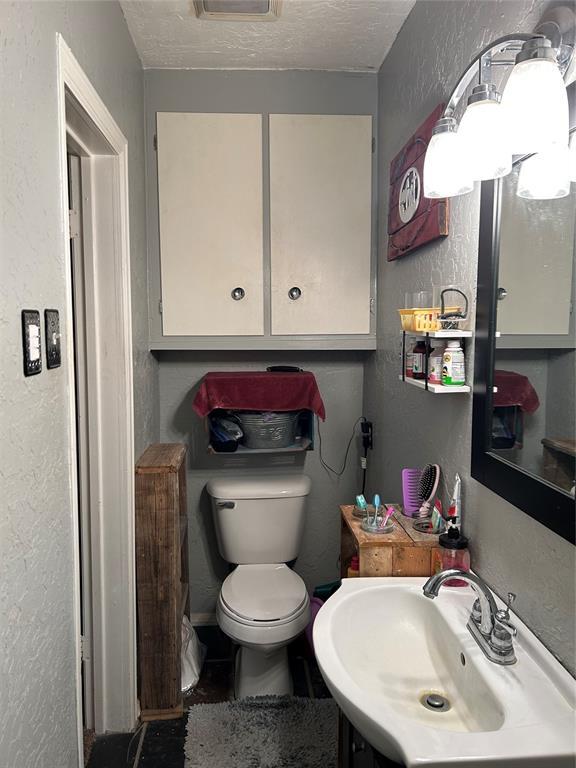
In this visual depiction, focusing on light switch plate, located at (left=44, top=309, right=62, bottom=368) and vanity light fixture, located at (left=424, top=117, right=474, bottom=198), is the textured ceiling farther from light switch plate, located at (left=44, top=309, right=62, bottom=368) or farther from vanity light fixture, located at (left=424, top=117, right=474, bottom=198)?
light switch plate, located at (left=44, top=309, right=62, bottom=368)

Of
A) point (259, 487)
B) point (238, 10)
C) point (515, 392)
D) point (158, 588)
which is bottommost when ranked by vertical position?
point (158, 588)

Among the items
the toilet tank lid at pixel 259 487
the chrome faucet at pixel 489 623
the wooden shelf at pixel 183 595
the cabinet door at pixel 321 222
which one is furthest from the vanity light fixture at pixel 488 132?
the wooden shelf at pixel 183 595

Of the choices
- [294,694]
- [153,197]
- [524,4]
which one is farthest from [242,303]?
[294,694]

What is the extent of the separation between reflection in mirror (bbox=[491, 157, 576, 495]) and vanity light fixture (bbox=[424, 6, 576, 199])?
0.07 metres

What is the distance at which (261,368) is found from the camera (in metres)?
2.31

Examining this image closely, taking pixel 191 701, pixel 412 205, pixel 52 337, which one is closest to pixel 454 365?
pixel 412 205

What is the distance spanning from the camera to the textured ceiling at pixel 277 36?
1639mm

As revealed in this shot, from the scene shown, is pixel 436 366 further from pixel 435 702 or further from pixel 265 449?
pixel 265 449

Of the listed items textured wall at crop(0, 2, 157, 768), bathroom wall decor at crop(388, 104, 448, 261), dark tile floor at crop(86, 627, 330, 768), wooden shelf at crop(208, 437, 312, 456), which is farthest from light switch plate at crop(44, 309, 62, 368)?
dark tile floor at crop(86, 627, 330, 768)

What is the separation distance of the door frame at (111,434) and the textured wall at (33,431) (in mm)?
435

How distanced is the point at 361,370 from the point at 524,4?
5.08 ft

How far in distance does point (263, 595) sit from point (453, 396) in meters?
1.13

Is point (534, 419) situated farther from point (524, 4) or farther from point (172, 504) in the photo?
point (172, 504)

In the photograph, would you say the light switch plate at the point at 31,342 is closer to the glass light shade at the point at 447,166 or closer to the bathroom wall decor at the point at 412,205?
the glass light shade at the point at 447,166
